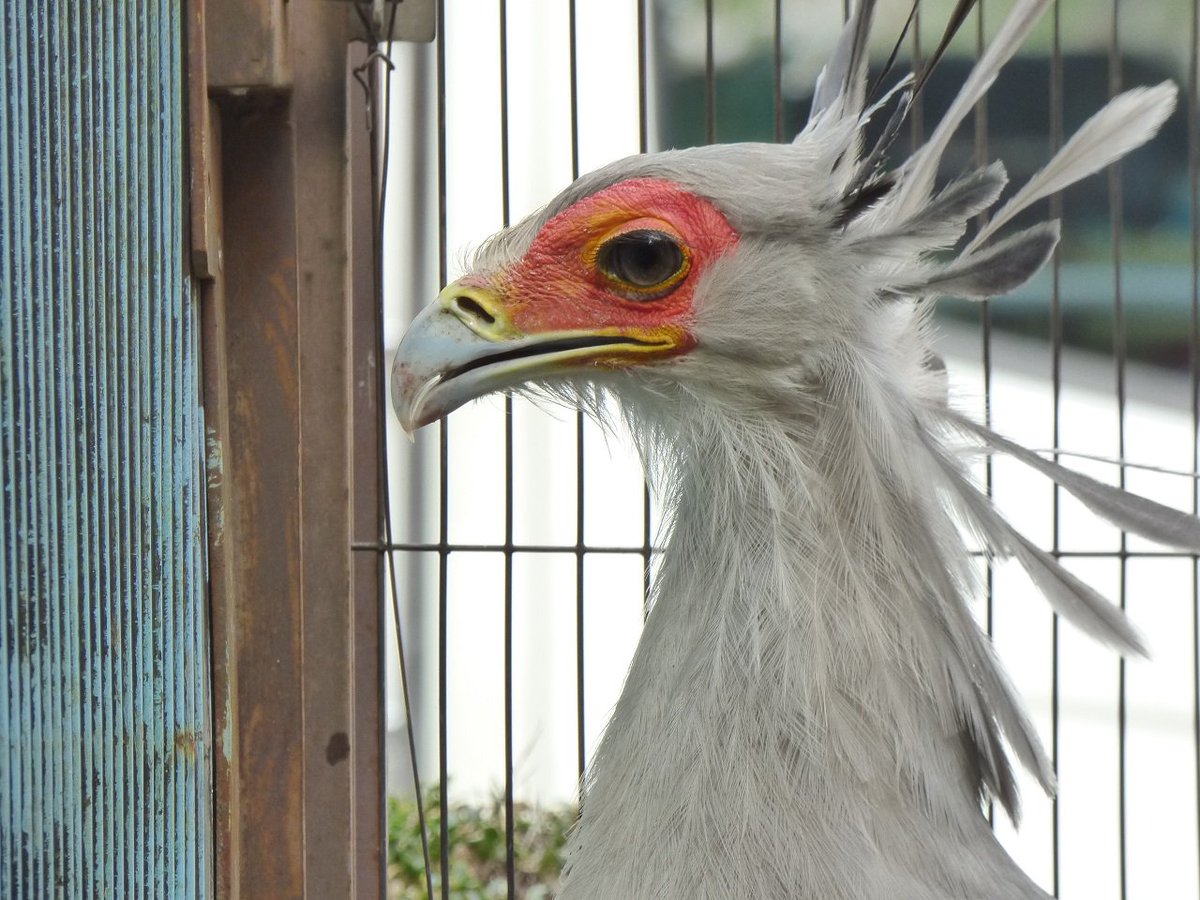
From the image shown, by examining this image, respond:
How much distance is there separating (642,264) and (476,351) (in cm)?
22

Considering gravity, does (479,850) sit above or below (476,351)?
below

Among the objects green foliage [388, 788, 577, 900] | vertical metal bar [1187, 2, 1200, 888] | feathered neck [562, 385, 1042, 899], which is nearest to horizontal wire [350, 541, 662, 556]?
feathered neck [562, 385, 1042, 899]

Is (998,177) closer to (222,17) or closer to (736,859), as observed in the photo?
(736,859)

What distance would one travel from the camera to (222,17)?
1695 millimetres

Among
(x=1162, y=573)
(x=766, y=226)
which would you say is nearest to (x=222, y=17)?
(x=766, y=226)

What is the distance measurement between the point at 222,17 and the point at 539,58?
7.88 feet

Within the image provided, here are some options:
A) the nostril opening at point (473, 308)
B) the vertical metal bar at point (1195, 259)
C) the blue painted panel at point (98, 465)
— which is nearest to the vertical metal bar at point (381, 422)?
the blue painted panel at point (98, 465)

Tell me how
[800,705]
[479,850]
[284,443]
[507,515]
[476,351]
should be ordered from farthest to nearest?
[479,850], [507,515], [284,443], [476,351], [800,705]

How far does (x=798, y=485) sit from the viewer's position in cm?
138

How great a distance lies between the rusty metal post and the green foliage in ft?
3.50

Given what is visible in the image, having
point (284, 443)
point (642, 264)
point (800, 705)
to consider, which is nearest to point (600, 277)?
point (642, 264)

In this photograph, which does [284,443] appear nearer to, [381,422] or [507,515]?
[381,422]

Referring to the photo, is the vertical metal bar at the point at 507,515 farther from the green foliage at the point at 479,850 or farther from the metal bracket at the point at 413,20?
the green foliage at the point at 479,850

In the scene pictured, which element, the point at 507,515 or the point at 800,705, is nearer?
the point at 800,705
